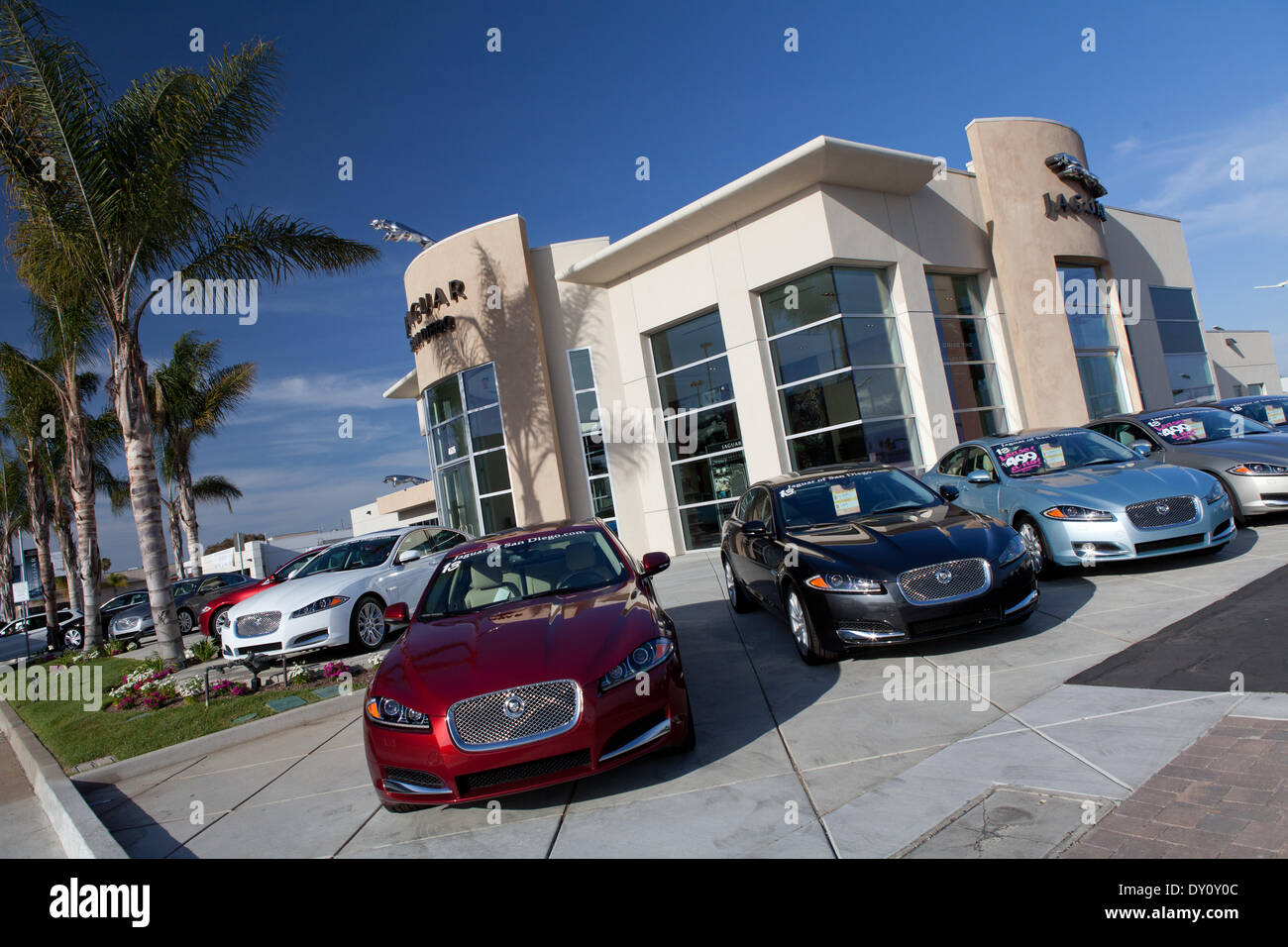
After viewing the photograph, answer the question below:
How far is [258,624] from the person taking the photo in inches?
351

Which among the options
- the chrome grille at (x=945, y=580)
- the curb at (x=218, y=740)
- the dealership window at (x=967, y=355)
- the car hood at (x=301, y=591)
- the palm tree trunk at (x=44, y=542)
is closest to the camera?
the chrome grille at (x=945, y=580)

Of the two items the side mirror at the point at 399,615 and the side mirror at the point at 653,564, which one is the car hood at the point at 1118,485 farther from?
the side mirror at the point at 399,615

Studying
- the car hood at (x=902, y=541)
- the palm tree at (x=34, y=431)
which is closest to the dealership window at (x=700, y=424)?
the car hood at (x=902, y=541)

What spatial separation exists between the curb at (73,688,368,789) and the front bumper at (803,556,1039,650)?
337 cm

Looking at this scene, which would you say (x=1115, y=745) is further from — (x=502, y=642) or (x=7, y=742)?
(x=7, y=742)

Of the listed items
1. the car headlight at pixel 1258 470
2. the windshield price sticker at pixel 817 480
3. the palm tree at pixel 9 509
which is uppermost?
the palm tree at pixel 9 509

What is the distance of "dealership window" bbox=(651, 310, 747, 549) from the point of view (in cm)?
1560

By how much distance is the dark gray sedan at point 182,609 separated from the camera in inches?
692

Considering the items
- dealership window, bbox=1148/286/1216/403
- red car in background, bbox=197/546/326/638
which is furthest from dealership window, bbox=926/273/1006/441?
red car in background, bbox=197/546/326/638

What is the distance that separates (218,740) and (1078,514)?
782cm

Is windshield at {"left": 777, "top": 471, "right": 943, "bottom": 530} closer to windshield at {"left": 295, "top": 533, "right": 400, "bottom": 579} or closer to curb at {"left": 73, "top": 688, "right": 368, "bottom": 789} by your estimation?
curb at {"left": 73, "top": 688, "right": 368, "bottom": 789}

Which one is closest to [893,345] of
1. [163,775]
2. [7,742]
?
[163,775]

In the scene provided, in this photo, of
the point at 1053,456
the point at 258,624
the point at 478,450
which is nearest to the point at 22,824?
the point at 258,624

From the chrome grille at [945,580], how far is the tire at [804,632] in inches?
27.6
